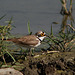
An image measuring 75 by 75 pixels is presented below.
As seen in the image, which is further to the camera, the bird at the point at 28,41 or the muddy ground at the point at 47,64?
the bird at the point at 28,41

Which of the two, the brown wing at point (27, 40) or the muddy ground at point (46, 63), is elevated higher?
the brown wing at point (27, 40)

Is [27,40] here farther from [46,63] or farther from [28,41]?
[46,63]

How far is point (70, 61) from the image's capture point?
678 cm

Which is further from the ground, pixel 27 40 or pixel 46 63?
pixel 27 40

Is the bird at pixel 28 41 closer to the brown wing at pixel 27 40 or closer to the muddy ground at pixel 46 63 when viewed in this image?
the brown wing at pixel 27 40

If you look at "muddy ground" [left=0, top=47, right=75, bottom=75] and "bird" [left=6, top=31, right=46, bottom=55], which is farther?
"bird" [left=6, top=31, right=46, bottom=55]

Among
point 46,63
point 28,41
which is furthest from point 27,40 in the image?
point 46,63

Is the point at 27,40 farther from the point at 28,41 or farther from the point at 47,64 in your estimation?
the point at 47,64

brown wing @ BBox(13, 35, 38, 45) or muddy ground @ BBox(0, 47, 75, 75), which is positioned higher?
brown wing @ BBox(13, 35, 38, 45)

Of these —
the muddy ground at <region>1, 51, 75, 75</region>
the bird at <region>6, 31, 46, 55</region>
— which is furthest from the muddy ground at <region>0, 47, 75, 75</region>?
the bird at <region>6, 31, 46, 55</region>

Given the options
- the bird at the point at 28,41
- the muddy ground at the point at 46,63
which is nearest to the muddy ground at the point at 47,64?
the muddy ground at the point at 46,63

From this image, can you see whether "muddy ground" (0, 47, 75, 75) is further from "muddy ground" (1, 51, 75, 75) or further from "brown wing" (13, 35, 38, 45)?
"brown wing" (13, 35, 38, 45)

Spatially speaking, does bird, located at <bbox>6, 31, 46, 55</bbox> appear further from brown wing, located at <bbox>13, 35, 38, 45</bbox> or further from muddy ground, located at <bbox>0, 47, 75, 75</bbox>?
muddy ground, located at <bbox>0, 47, 75, 75</bbox>

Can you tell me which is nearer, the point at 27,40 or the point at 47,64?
the point at 47,64
